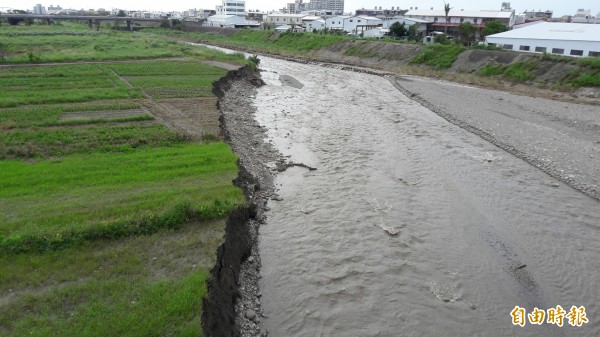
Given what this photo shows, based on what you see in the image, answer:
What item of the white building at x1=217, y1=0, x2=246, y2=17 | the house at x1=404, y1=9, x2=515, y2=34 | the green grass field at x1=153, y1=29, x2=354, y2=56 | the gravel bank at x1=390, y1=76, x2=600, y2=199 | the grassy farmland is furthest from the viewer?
the white building at x1=217, y1=0, x2=246, y2=17

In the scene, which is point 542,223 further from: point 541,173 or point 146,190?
point 146,190

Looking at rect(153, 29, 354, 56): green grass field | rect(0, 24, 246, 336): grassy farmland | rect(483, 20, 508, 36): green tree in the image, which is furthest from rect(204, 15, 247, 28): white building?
rect(0, 24, 246, 336): grassy farmland

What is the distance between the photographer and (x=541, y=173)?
678 inches

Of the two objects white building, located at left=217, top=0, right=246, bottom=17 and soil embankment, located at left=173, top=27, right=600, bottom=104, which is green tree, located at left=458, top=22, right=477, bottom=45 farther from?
white building, located at left=217, top=0, right=246, bottom=17

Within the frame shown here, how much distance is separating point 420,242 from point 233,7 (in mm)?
149333

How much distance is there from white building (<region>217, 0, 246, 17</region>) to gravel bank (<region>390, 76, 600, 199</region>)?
122739 millimetres

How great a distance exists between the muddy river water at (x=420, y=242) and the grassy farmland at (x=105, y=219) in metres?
1.97

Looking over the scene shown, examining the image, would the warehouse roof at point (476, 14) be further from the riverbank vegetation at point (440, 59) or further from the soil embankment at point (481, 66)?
the soil embankment at point (481, 66)

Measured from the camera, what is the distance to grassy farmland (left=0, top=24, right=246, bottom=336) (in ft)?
25.7

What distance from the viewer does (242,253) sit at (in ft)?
35.3

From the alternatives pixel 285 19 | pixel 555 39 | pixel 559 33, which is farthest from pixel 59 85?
pixel 285 19

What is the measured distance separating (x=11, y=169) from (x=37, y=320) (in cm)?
859

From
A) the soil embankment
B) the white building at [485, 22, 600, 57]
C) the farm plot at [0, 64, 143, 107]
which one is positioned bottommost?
the farm plot at [0, 64, 143, 107]

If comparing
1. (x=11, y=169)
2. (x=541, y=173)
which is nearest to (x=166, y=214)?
(x=11, y=169)
